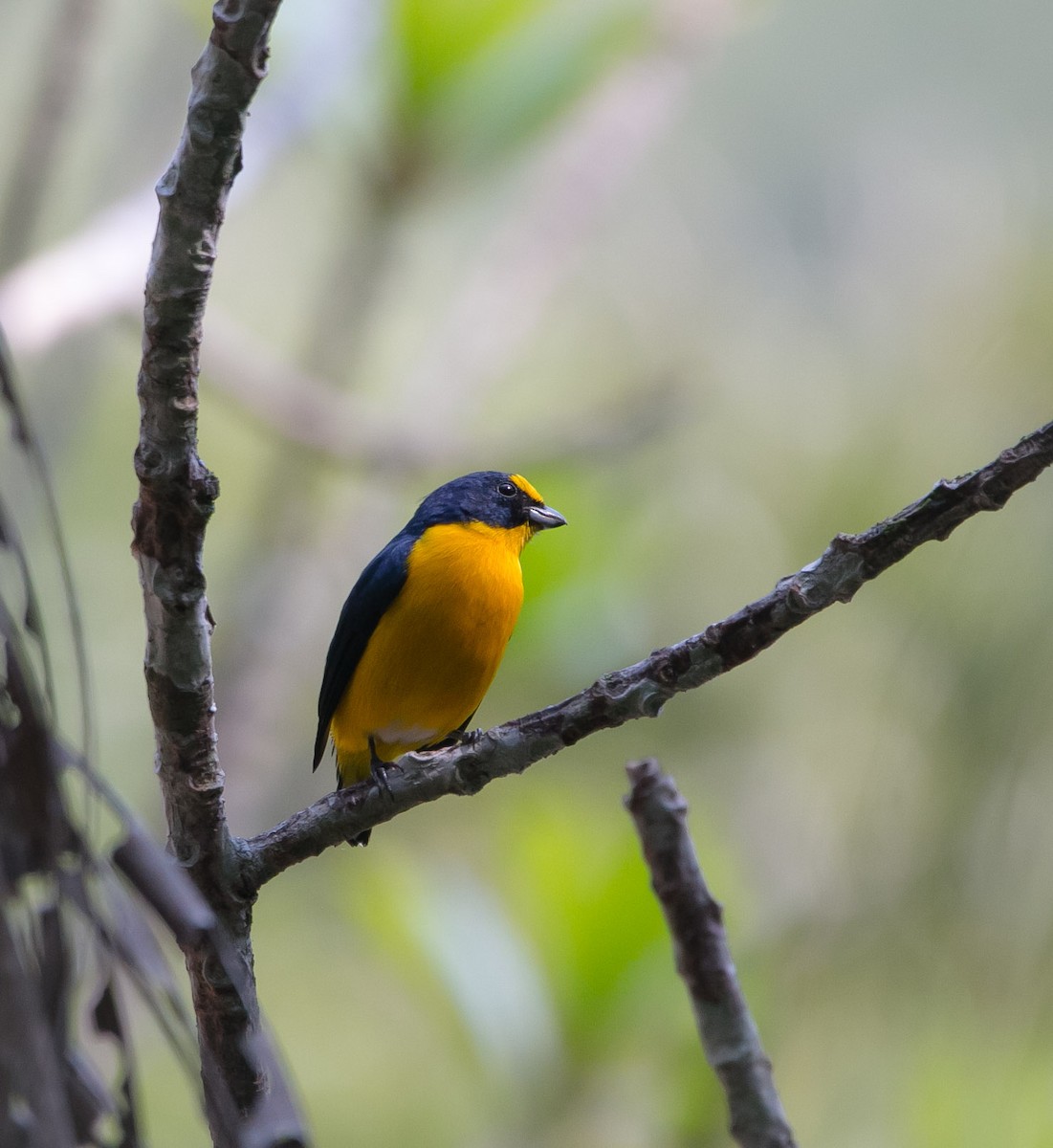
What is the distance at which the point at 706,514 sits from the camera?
7.70 m

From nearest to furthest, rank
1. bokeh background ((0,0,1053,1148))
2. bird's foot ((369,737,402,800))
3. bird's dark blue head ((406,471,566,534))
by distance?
1. bokeh background ((0,0,1053,1148))
2. bird's foot ((369,737,402,800))
3. bird's dark blue head ((406,471,566,534))

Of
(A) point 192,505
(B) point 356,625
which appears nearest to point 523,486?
(B) point 356,625

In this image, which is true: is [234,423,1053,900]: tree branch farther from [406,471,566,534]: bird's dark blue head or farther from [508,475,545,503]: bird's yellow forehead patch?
[508,475,545,503]: bird's yellow forehead patch

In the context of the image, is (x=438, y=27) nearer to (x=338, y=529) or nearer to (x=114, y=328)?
(x=114, y=328)

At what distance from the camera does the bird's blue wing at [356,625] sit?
170 inches

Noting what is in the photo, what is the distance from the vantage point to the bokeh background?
388cm


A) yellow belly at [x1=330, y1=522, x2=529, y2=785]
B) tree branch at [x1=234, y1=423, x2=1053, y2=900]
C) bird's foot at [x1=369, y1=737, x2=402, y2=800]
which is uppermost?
yellow belly at [x1=330, y1=522, x2=529, y2=785]

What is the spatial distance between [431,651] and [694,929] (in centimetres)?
188

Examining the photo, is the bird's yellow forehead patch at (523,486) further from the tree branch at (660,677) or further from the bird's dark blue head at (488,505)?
the tree branch at (660,677)

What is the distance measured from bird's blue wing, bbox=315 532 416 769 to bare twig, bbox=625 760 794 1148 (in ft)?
6.30

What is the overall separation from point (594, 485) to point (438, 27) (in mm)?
2412

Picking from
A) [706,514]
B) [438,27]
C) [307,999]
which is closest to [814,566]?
[438,27]

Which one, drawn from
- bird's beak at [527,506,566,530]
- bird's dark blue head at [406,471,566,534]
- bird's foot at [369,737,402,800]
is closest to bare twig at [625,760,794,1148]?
bird's foot at [369,737,402,800]

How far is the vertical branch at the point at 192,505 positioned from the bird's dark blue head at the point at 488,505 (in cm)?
239
